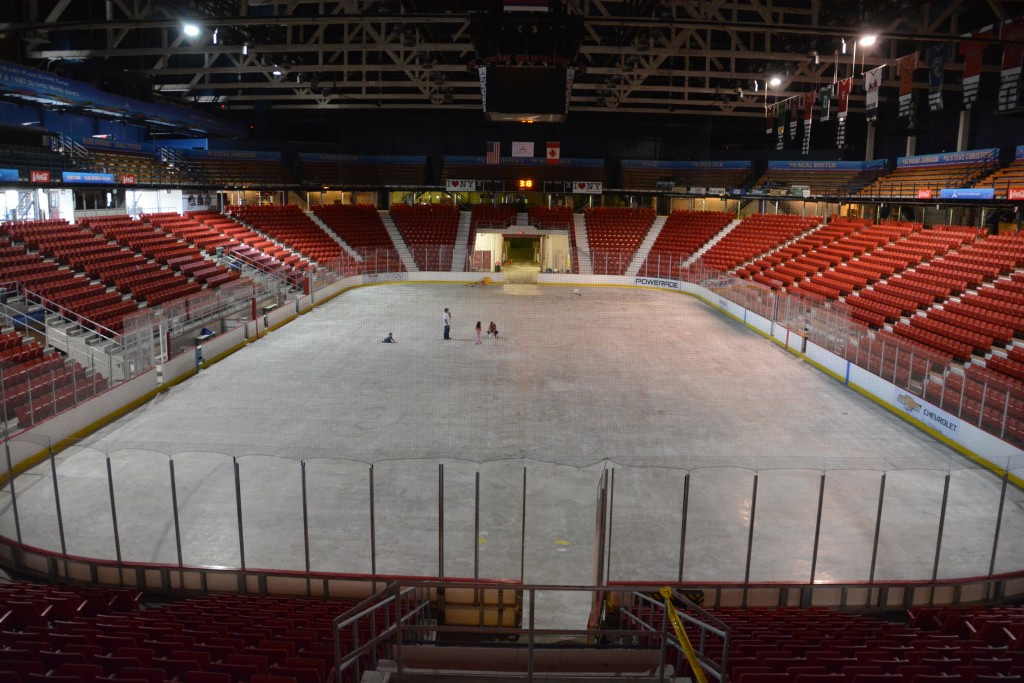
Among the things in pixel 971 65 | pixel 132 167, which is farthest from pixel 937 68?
pixel 132 167

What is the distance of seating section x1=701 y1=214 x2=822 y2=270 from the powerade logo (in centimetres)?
263

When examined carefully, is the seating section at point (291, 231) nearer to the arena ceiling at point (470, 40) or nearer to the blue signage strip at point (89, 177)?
the arena ceiling at point (470, 40)

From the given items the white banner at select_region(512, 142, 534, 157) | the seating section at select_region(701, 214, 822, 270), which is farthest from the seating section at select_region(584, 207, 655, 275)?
the white banner at select_region(512, 142, 534, 157)

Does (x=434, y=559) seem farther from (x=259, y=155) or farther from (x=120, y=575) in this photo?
(x=259, y=155)

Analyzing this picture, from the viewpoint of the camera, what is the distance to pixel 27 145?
105 ft

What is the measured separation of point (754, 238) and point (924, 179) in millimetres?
9476

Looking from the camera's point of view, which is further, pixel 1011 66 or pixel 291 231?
pixel 291 231

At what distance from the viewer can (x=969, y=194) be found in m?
27.9

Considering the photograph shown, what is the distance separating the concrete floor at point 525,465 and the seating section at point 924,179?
16.8m

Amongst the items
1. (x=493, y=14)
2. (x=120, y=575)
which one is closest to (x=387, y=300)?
(x=493, y=14)

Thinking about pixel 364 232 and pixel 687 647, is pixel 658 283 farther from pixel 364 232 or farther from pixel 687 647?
pixel 687 647

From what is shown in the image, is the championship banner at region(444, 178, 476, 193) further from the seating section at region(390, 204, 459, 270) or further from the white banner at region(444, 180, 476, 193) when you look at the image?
the seating section at region(390, 204, 459, 270)

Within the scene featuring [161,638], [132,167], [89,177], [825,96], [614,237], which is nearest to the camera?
[161,638]

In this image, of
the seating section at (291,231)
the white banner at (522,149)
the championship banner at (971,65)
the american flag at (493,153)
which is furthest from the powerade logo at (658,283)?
the championship banner at (971,65)
